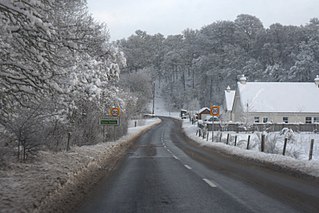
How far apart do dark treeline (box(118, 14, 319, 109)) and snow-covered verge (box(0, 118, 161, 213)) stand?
56.7 m

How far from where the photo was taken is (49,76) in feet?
25.8

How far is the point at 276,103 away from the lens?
2051 inches

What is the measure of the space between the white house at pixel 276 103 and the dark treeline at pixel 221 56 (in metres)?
22.1

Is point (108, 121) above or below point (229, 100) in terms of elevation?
below

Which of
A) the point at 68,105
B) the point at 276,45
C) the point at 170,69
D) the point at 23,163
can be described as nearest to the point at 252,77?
the point at 276,45

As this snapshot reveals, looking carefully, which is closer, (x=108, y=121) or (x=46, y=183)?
(x=46, y=183)

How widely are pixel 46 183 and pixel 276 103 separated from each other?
48430 mm

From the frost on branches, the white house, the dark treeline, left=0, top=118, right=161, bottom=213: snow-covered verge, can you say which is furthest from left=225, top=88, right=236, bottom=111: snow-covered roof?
left=0, top=118, right=161, bottom=213: snow-covered verge

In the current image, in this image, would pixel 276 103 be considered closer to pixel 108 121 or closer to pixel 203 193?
pixel 108 121

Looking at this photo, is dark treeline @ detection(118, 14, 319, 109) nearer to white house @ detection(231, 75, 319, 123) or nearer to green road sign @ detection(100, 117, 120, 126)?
white house @ detection(231, 75, 319, 123)

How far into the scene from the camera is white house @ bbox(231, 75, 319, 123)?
165 ft

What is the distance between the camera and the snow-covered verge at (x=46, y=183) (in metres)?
6.66

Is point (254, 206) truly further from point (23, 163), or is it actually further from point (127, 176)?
point (23, 163)

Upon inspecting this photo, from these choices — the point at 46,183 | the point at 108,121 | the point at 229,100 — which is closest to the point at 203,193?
the point at 46,183
